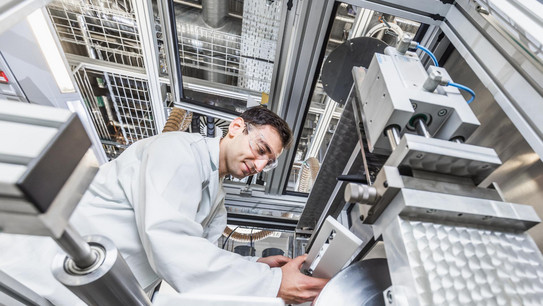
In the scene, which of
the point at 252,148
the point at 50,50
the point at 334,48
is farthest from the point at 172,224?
the point at 50,50

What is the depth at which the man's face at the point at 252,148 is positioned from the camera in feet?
3.85

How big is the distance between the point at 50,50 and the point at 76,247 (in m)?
1.68

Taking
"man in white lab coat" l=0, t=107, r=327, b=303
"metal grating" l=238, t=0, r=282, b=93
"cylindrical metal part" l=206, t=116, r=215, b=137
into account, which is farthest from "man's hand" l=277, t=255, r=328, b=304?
"cylindrical metal part" l=206, t=116, r=215, b=137

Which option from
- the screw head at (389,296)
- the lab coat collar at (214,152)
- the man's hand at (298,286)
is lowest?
the man's hand at (298,286)

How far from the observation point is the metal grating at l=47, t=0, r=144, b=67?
5.72 feet

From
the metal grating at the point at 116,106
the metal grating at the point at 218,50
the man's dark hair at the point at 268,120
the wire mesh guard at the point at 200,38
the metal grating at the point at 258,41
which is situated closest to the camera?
the man's dark hair at the point at 268,120

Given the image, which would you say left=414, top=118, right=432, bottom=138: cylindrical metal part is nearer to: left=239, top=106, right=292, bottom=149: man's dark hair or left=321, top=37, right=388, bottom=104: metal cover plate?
left=321, top=37, right=388, bottom=104: metal cover plate

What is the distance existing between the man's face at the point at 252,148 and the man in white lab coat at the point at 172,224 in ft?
0.40

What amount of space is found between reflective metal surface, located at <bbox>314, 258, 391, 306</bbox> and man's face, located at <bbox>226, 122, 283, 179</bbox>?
672 millimetres

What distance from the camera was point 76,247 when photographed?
0.87 feet

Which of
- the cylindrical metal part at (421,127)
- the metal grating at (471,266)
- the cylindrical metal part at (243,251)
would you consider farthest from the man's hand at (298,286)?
the cylindrical metal part at (243,251)

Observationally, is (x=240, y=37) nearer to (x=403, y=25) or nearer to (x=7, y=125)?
(x=403, y=25)

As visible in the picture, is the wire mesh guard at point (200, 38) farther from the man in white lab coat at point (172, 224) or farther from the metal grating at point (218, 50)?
the man in white lab coat at point (172, 224)

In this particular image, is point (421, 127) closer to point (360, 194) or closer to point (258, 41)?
point (360, 194)
